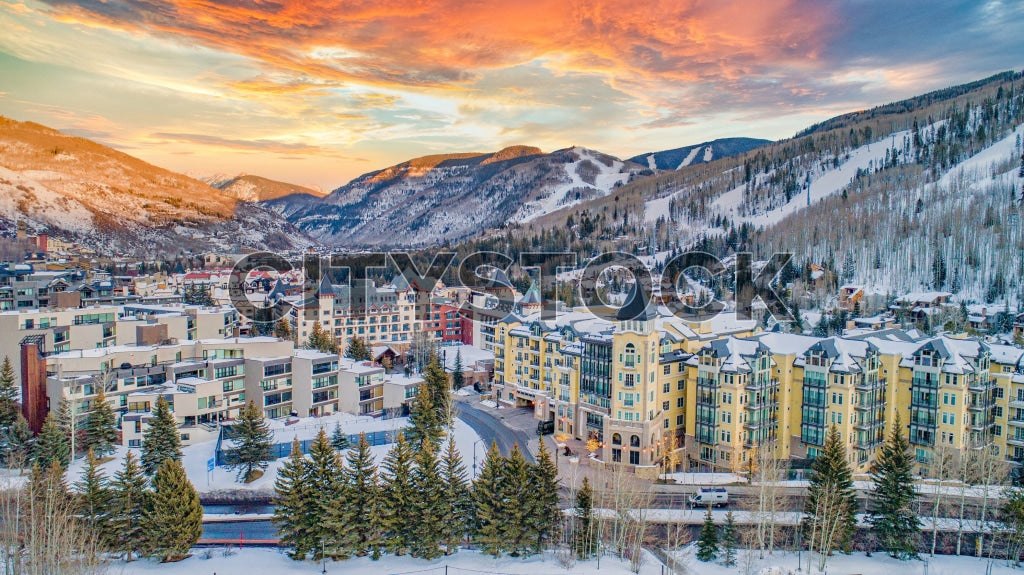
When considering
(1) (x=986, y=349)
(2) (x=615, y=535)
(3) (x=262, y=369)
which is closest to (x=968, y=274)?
(1) (x=986, y=349)

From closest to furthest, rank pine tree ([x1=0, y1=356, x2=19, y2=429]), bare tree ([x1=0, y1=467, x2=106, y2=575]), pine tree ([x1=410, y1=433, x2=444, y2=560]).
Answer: bare tree ([x1=0, y1=467, x2=106, y2=575]), pine tree ([x1=410, y1=433, x2=444, y2=560]), pine tree ([x1=0, y1=356, x2=19, y2=429])

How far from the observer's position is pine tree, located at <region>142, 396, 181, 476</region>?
115 ft

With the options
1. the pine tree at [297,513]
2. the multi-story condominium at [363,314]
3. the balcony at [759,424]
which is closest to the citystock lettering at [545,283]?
the multi-story condominium at [363,314]

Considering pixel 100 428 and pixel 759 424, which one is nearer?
pixel 759 424

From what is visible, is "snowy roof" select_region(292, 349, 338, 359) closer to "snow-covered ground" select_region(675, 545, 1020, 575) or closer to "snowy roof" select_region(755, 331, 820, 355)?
"snow-covered ground" select_region(675, 545, 1020, 575)

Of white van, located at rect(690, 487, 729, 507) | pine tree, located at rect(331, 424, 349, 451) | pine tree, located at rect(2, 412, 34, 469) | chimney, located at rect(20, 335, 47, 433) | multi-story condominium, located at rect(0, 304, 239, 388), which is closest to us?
white van, located at rect(690, 487, 729, 507)

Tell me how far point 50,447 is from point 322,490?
18.6 m

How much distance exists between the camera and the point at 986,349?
121 ft

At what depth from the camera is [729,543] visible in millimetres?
27719

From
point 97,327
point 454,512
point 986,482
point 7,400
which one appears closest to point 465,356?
point 97,327

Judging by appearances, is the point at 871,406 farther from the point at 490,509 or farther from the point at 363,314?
the point at 363,314

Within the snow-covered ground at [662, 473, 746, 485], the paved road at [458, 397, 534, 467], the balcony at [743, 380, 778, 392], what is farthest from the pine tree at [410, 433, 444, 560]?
the balcony at [743, 380, 778, 392]

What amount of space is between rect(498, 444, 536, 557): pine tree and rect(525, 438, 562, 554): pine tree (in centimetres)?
19

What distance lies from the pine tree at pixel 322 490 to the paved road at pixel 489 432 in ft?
38.5
